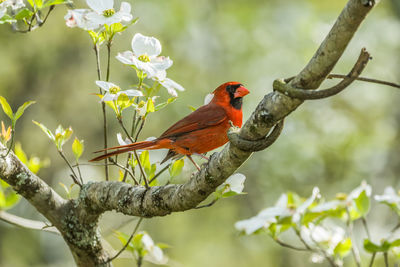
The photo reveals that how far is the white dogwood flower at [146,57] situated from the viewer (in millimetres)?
1950

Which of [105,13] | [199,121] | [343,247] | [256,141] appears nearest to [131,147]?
[105,13]

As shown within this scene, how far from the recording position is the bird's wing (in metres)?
2.90

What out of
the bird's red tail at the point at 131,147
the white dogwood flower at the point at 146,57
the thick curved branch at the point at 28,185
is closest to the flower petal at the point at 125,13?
the white dogwood flower at the point at 146,57

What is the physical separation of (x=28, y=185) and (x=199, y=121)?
1.07 metres

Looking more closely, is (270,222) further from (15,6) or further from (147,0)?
(147,0)

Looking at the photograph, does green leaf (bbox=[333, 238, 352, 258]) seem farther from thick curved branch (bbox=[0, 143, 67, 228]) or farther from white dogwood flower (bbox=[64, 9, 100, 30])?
white dogwood flower (bbox=[64, 9, 100, 30])

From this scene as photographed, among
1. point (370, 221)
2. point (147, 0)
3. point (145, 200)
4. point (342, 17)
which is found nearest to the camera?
point (342, 17)

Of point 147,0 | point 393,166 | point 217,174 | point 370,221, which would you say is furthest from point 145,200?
point 147,0

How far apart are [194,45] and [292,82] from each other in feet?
21.6

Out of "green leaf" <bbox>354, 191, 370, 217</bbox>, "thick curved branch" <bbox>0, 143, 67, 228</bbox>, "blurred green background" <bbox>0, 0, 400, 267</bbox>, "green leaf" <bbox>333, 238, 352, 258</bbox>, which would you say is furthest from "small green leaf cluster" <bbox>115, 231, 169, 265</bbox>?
"blurred green background" <bbox>0, 0, 400, 267</bbox>

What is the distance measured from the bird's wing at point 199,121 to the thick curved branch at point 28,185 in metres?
0.76

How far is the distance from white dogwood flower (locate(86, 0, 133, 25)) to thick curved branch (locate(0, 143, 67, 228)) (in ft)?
1.99

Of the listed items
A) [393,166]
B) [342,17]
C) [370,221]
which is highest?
[342,17]

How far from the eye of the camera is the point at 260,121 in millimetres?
1547
